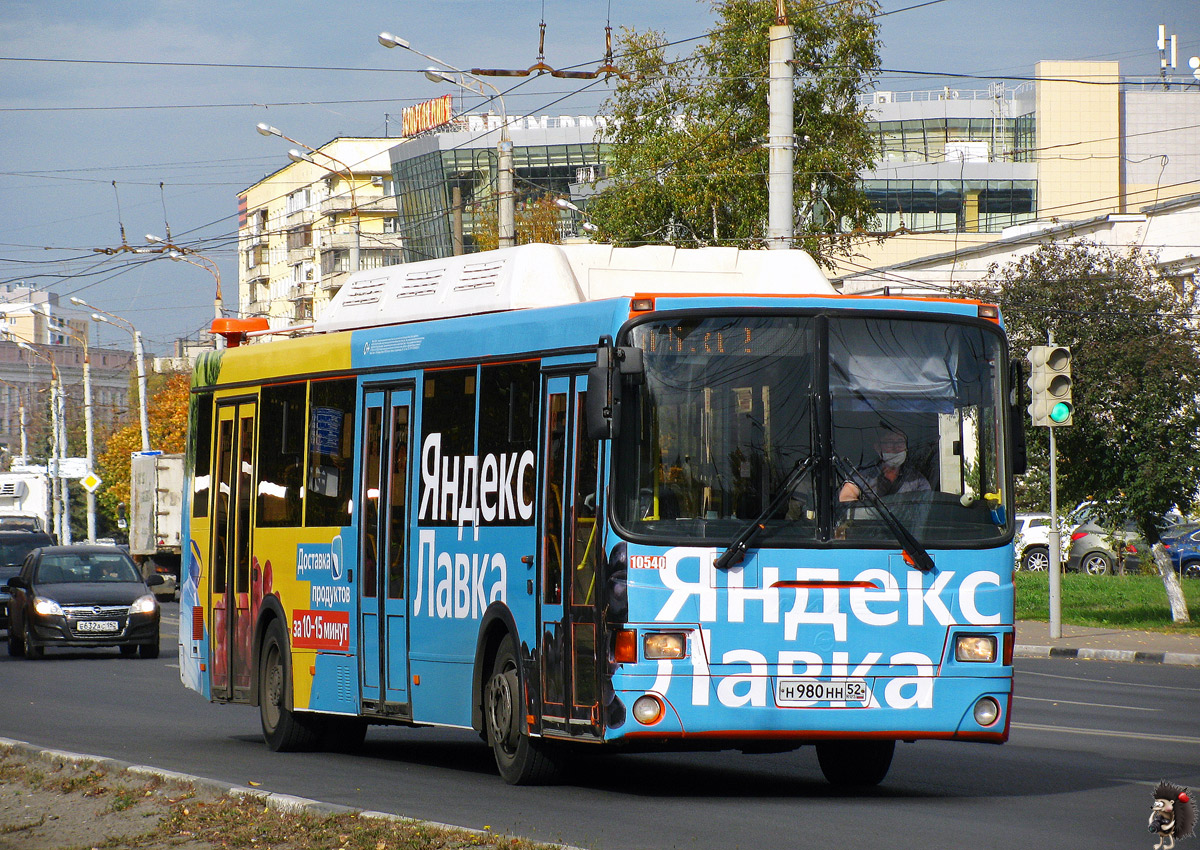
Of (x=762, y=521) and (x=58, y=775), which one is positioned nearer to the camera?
(x=762, y=521)

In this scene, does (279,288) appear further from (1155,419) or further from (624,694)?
(624,694)

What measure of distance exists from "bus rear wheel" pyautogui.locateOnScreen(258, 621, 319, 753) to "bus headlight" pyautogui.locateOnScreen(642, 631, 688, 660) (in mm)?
4829

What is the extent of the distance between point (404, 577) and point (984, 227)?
3354 inches

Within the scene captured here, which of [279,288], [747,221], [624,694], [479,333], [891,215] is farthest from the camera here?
[279,288]

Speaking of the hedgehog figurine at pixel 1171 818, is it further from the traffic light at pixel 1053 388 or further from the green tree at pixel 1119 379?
the green tree at pixel 1119 379

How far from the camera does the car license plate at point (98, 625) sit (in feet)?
82.9

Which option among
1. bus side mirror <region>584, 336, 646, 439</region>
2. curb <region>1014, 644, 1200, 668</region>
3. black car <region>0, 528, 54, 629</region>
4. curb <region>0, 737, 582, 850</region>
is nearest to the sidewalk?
curb <region>1014, 644, 1200, 668</region>

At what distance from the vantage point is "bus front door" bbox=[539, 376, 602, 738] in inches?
380

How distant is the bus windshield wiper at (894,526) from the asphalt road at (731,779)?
1.31 meters

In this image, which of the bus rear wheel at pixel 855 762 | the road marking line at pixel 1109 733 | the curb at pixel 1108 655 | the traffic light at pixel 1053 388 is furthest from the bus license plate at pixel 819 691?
the traffic light at pixel 1053 388

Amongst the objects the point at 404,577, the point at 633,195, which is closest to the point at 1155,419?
the point at 633,195

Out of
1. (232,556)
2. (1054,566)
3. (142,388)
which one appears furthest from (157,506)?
(232,556)

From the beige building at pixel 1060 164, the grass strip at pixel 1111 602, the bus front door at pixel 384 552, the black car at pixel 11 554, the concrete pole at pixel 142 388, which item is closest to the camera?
the bus front door at pixel 384 552

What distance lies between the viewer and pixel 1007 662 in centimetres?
981
